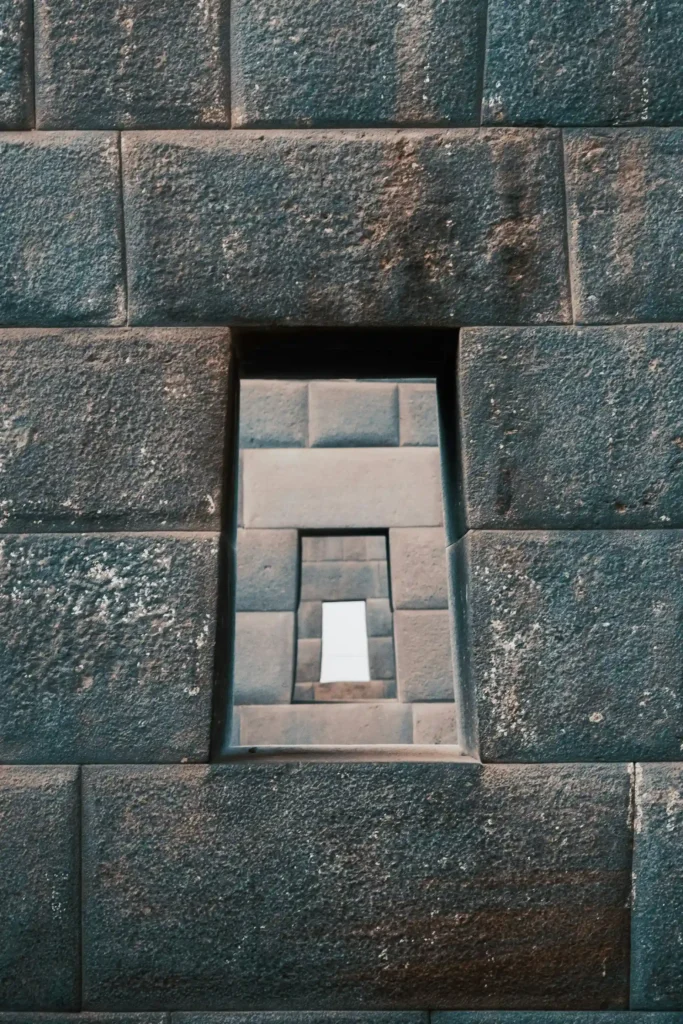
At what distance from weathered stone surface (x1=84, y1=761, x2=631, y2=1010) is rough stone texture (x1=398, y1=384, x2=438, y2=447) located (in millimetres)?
5700

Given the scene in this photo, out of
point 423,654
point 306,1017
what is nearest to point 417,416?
point 423,654

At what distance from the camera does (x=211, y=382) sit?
265cm

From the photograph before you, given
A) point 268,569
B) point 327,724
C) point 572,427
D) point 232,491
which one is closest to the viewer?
point 572,427

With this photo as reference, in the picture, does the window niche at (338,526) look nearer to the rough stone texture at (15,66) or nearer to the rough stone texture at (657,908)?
the rough stone texture at (15,66)

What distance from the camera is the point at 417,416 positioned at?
8203 millimetres

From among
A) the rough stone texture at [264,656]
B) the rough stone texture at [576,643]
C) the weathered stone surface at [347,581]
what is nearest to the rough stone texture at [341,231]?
the rough stone texture at [576,643]

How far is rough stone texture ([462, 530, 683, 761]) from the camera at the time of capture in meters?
2.57

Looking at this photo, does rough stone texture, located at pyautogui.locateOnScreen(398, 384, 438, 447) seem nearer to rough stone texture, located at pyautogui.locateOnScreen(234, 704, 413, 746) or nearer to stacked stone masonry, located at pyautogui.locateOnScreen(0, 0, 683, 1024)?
rough stone texture, located at pyautogui.locateOnScreen(234, 704, 413, 746)

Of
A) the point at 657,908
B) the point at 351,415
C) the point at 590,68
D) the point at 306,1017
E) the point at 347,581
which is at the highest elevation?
the point at 351,415

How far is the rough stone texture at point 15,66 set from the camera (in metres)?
2.70

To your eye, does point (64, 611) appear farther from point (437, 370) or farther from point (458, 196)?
point (458, 196)

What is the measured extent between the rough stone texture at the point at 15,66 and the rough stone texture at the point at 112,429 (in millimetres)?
567

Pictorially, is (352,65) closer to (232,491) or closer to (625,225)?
(625,225)

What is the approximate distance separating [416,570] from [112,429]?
5569 millimetres
